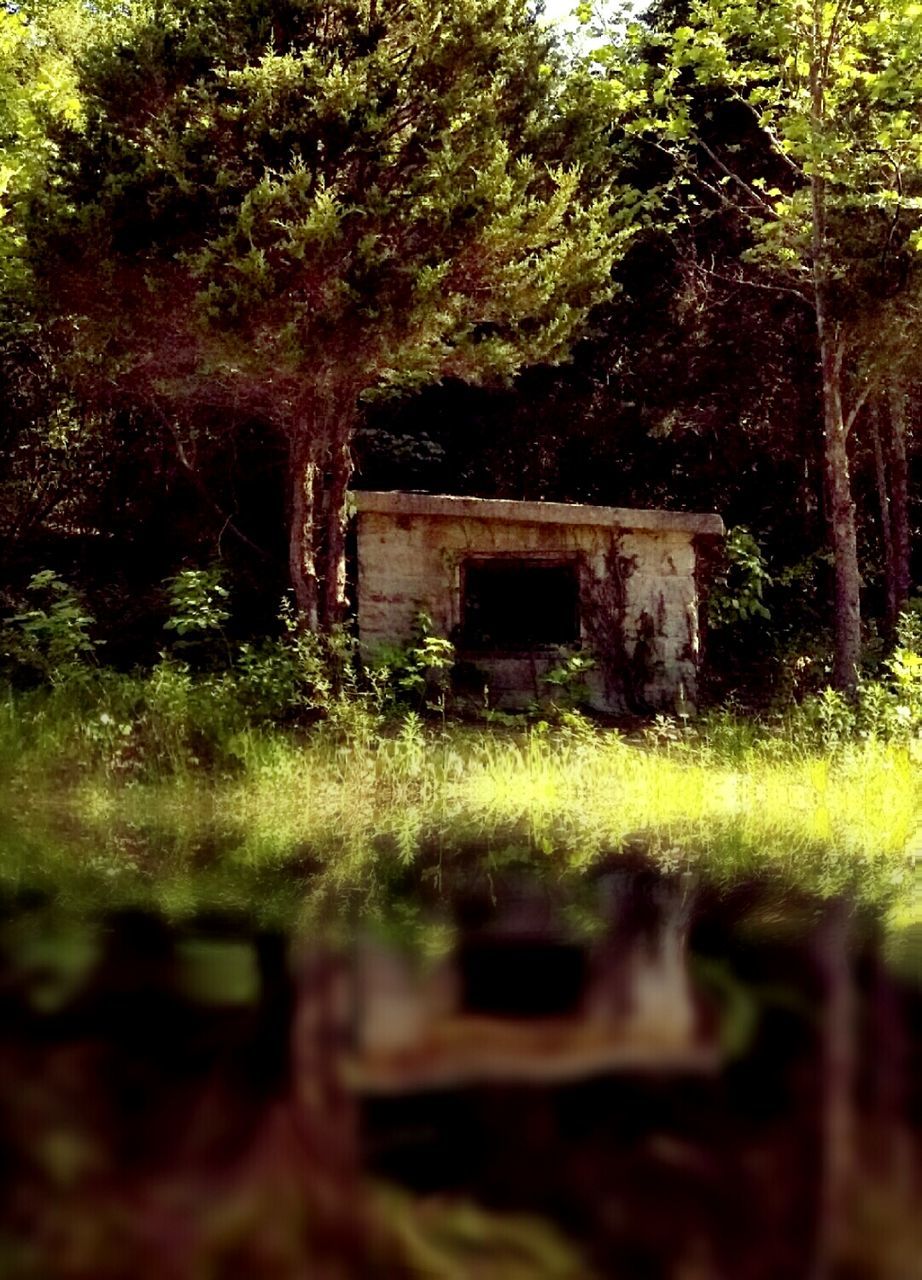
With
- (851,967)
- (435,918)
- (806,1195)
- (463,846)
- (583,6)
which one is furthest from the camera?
(583,6)

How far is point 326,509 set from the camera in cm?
1276

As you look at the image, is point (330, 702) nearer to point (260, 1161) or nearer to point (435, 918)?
point (435, 918)

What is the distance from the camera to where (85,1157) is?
3480 millimetres

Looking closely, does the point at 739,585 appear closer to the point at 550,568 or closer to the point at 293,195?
the point at 550,568

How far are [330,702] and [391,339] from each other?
3175 millimetres

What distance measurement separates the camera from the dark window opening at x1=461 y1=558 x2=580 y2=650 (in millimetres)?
13656

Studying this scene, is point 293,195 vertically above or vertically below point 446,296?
above

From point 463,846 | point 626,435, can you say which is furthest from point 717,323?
point 463,846

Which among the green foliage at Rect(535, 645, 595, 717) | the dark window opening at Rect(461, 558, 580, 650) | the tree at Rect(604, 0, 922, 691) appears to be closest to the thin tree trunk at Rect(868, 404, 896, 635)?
the tree at Rect(604, 0, 922, 691)

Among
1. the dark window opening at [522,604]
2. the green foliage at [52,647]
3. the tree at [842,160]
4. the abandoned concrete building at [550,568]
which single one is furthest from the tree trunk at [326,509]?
the tree at [842,160]

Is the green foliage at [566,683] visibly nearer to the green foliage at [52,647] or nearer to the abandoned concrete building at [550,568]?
the abandoned concrete building at [550,568]

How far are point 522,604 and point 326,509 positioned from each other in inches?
102

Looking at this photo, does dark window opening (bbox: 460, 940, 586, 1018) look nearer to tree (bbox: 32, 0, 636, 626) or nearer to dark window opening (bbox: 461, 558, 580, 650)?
tree (bbox: 32, 0, 636, 626)

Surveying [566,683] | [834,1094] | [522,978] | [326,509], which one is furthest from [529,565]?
[834,1094]
